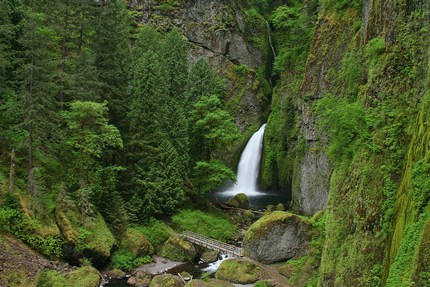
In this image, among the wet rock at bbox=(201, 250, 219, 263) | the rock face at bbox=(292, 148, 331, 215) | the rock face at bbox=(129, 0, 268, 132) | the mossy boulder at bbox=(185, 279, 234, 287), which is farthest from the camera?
the rock face at bbox=(129, 0, 268, 132)

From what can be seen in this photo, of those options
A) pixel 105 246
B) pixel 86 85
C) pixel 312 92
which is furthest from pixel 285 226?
pixel 86 85

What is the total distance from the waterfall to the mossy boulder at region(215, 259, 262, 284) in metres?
17.3

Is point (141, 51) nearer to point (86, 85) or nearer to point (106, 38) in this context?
point (106, 38)

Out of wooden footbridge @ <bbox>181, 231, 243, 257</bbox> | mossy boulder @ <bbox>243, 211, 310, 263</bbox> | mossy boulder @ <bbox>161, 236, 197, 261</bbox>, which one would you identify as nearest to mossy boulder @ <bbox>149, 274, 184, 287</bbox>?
mossy boulder @ <bbox>161, 236, 197, 261</bbox>

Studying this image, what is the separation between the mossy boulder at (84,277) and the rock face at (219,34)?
30.3m

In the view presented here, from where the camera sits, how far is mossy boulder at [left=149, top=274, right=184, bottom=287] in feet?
66.1

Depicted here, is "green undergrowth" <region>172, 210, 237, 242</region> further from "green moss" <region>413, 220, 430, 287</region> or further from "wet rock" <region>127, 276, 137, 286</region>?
"green moss" <region>413, 220, 430, 287</region>

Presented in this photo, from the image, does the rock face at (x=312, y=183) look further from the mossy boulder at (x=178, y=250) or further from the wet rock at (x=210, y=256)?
the mossy boulder at (x=178, y=250)

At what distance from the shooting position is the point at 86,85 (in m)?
26.1

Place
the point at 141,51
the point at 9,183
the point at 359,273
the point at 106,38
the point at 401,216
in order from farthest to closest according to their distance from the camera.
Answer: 1. the point at 141,51
2. the point at 106,38
3. the point at 9,183
4. the point at 359,273
5. the point at 401,216

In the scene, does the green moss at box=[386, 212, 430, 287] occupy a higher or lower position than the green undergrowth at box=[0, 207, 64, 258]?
higher

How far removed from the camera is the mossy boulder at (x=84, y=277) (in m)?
19.4

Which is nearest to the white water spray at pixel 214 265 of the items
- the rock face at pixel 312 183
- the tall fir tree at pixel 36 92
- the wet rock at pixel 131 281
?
the wet rock at pixel 131 281

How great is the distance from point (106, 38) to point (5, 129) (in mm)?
9084
